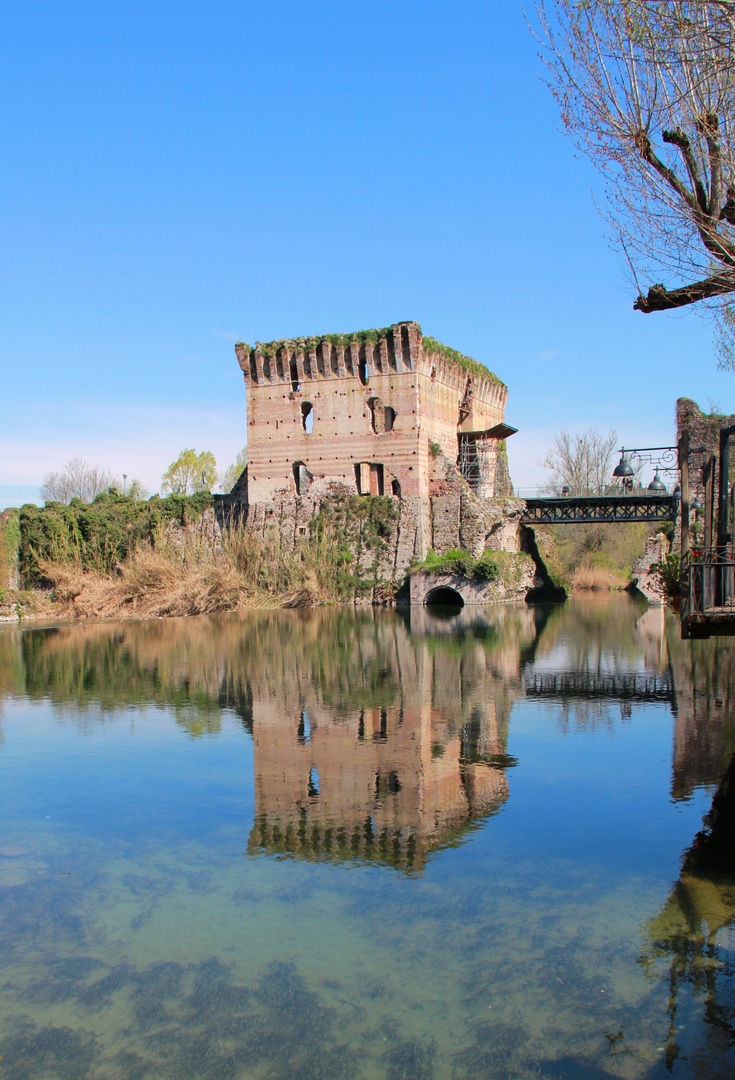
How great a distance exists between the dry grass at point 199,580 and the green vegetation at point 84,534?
718 mm

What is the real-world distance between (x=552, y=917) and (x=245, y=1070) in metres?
1.89

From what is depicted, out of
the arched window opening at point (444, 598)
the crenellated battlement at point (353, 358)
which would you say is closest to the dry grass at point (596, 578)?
the arched window opening at point (444, 598)

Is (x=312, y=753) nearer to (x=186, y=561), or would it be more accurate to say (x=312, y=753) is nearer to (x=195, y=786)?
(x=195, y=786)

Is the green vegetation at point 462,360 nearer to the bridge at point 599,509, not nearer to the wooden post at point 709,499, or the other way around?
the bridge at point 599,509

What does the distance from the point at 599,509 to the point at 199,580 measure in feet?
49.2

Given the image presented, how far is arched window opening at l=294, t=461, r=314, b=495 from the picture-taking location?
3081 centimetres

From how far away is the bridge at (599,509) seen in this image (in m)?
29.9

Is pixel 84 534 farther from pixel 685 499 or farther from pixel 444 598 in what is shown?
pixel 685 499

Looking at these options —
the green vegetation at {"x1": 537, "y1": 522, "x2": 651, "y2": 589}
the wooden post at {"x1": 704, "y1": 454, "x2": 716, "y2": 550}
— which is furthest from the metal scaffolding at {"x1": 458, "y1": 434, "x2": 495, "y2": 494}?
the wooden post at {"x1": 704, "y1": 454, "x2": 716, "y2": 550}

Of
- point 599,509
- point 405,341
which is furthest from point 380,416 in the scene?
point 599,509

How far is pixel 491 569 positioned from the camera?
27.4 m

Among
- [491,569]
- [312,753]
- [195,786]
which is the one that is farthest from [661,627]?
[195,786]

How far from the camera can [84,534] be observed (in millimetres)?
29844

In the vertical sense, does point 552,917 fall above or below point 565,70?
below
